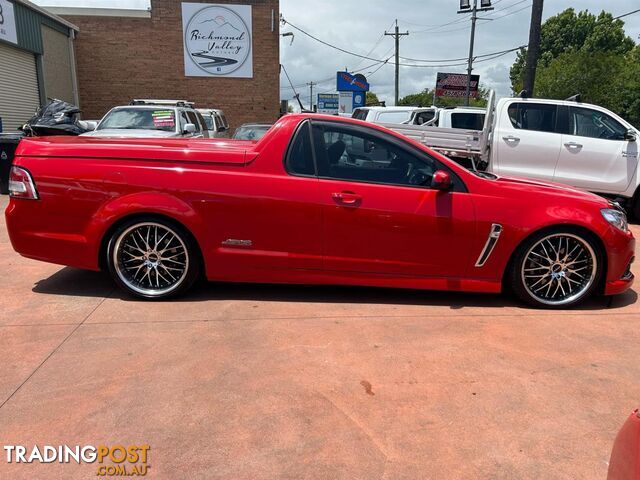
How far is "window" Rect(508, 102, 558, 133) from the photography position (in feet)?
27.7

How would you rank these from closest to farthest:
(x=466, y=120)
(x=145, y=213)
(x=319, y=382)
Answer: (x=319, y=382)
(x=145, y=213)
(x=466, y=120)

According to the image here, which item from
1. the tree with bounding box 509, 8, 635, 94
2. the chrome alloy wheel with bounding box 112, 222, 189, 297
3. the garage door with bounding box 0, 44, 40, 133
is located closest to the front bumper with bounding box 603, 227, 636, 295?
the chrome alloy wheel with bounding box 112, 222, 189, 297

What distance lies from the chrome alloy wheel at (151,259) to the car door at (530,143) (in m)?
5.96

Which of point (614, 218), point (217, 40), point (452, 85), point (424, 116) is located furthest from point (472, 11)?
point (614, 218)

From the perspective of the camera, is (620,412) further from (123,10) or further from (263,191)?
(123,10)

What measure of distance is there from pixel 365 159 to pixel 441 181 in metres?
0.68

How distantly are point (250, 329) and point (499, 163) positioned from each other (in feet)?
20.0

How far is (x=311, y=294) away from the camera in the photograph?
4688mm

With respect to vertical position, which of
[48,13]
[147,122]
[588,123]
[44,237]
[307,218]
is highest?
[48,13]

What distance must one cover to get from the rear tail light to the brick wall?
18974mm

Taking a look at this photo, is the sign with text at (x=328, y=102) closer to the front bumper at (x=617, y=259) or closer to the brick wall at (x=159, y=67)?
the brick wall at (x=159, y=67)

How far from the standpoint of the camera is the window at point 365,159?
430cm

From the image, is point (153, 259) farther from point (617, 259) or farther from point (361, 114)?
point (361, 114)

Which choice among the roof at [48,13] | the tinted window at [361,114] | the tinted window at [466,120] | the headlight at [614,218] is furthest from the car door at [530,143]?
the roof at [48,13]
